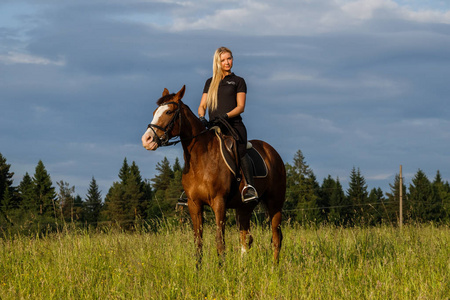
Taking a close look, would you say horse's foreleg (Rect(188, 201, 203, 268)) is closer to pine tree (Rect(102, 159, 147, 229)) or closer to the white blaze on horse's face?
the white blaze on horse's face

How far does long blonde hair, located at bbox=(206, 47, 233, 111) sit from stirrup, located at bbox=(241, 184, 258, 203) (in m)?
1.55

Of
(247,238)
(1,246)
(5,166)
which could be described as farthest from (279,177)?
(5,166)

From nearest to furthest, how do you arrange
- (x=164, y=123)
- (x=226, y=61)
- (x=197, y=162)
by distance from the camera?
1. (x=164, y=123)
2. (x=197, y=162)
3. (x=226, y=61)

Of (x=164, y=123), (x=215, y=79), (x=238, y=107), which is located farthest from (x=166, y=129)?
(x=215, y=79)

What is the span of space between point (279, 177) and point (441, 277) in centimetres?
388

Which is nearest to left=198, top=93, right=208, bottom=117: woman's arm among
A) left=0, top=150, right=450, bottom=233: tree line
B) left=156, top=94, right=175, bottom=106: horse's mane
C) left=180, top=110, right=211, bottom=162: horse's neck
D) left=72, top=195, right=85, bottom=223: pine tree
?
left=180, top=110, right=211, bottom=162: horse's neck

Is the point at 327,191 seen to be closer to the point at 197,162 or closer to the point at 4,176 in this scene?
the point at 4,176

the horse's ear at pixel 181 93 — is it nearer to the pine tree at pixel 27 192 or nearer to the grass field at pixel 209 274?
the grass field at pixel 209 274

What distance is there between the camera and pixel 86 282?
22.7 ft

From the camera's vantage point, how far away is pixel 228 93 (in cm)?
877

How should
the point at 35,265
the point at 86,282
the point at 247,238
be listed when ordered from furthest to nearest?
1. the point at 247,238
2. the point at 35,265
3. the point at 86,282

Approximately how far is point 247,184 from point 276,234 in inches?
59.4

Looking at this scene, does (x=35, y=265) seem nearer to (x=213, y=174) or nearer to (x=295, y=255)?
(x=213, y=174)

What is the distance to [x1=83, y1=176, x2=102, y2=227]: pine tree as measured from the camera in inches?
4055
